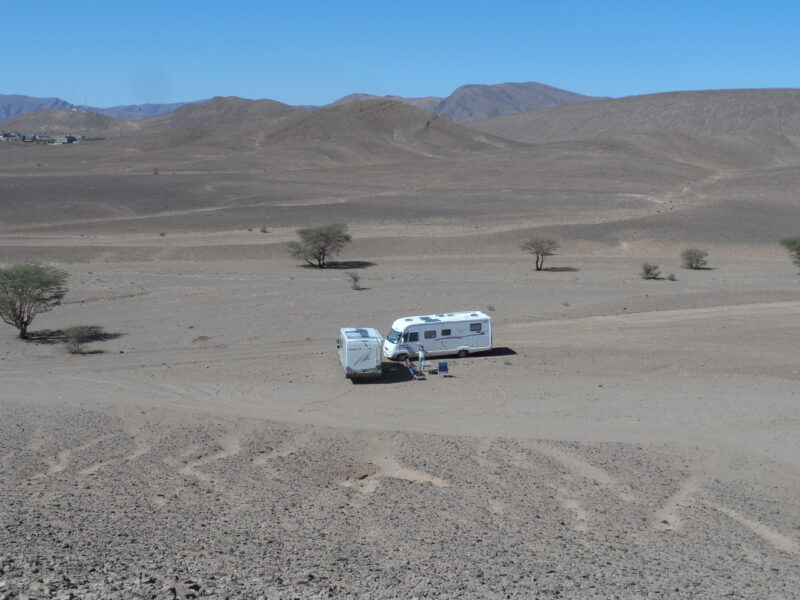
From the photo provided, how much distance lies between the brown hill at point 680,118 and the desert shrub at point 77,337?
515ft

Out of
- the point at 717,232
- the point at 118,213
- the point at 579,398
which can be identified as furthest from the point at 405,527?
the point at 118,213

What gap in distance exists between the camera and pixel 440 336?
81.4 ft

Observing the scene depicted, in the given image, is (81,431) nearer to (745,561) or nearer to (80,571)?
(80,571)

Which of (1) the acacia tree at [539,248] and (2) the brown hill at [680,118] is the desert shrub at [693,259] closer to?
(1) the acacia tree at [539,248]

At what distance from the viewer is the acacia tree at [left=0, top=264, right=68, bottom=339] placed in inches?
1131

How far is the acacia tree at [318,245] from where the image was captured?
1826 inches

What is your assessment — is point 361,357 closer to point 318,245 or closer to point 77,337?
point 77,337

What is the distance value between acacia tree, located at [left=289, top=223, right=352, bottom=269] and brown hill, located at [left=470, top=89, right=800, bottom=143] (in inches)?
5373

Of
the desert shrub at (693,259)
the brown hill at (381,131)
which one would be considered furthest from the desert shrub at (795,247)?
the brown hill at (381,131)

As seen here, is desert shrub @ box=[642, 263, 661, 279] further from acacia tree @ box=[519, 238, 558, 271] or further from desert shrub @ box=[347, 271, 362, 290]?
desert shrub @ box=[347, 271, 362, 290]

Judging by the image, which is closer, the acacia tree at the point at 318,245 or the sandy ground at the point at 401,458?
the sandy ground at the point at 401,458

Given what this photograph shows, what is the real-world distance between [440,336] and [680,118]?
174 meters

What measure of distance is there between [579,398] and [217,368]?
10172 mm

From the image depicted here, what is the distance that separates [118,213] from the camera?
67125 millimetres
